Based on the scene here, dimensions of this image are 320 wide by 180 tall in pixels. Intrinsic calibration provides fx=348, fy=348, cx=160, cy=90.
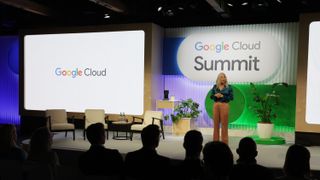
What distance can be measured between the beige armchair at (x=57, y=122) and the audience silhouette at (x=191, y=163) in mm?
5120

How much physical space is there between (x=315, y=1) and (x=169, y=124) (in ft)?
15.0

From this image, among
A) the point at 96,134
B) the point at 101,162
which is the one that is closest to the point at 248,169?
the point at 101,162

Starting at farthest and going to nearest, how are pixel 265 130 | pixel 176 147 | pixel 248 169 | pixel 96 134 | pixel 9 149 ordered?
pixel 265 130, pixel 176 147, pixel 9 149, pixel 96 134, pixel 248 169

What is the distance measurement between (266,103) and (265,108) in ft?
0.46

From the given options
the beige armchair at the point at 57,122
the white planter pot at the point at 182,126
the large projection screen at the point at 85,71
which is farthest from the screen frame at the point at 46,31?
the white planter pot at the point at 182,126

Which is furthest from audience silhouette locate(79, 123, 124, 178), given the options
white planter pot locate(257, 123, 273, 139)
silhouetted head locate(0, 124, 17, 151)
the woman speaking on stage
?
white planter pot locate(257, 123, 273, 139)

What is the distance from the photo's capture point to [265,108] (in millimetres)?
7805

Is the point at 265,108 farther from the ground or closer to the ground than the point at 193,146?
closer to the ground

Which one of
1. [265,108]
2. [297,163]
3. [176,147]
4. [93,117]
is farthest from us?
[93,117]

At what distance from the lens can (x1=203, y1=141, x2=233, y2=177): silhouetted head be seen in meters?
2.47

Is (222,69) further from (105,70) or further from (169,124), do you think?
(105,70)

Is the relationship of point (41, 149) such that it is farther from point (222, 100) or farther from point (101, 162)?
point (222, 100)

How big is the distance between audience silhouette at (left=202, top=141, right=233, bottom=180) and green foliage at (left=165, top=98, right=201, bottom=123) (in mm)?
5903

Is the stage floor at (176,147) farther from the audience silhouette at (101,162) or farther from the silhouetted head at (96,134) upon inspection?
the audience silhouette at (101,162)
